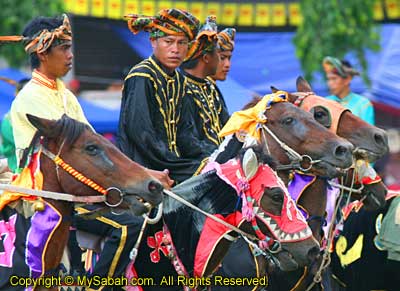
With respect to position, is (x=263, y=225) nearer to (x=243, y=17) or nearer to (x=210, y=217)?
(x=210, y=217)

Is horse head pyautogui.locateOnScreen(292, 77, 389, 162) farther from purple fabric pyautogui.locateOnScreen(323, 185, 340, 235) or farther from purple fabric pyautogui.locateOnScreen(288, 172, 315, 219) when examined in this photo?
purple fabric pyautogui.locateOnScreen(288, 172, 315, 219)

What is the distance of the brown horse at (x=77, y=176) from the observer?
570cm

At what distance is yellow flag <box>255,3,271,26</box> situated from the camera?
1774 cm

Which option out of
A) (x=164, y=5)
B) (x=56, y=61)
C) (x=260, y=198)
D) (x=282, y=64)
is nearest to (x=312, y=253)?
(x=260, y=198)

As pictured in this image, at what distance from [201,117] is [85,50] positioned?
1034 centimetres

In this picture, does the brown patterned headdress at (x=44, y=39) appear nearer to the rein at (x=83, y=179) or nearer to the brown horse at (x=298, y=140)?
the rein at (x=83, y=179)

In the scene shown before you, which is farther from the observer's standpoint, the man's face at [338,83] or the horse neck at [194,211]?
the man's face at [338,83]

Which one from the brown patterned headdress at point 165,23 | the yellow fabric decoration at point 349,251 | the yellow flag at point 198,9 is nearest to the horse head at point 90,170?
Answer: the brown patterned headdress at point 165,23

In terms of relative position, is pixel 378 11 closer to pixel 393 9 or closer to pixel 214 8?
pixel 393 9

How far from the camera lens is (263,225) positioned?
6.26 m

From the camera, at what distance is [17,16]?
13.9 m

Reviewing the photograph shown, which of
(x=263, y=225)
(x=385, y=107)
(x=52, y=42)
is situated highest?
(x=52, y=42)

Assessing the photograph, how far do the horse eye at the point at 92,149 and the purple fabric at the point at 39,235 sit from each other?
1.20 feet

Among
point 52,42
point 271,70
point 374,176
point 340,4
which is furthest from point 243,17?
point 52,42
